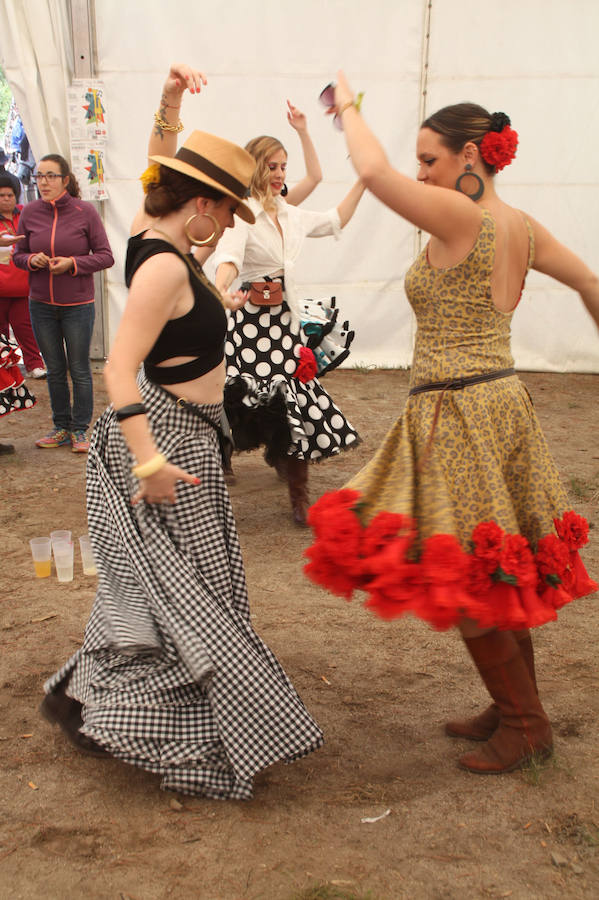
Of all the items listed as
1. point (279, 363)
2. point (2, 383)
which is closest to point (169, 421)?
point (279, 363)

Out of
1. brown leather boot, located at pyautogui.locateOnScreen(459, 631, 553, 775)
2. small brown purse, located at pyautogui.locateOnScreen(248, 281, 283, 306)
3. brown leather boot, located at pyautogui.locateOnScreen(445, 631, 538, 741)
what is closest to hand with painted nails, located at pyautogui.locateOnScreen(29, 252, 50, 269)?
small brown purse, located at pyautogui.locateOnScreen(248, 281, 283, 306)

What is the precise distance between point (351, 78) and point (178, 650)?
25.5ft

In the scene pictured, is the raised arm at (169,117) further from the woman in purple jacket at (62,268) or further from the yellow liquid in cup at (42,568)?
the woman in purple jacket at (62,268)

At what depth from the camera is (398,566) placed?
225cm

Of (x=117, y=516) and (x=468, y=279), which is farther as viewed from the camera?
(x=117, y=516)

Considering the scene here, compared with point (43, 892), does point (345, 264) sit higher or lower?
higher

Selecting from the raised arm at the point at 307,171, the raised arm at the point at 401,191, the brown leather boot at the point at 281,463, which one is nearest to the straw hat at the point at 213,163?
the raised arm at the point at 401,191

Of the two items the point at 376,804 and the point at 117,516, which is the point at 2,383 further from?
the point at 376,804

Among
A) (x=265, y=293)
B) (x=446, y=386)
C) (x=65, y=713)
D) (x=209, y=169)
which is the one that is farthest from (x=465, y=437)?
(x=265, y=293)

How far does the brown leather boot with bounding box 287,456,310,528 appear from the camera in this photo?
4.95 meters

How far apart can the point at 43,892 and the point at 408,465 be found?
1.43 metres

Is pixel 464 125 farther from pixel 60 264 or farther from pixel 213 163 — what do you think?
pixel 60 264

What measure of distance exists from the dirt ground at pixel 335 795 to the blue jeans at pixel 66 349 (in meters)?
2.56

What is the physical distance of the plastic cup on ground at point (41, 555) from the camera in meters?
4.18
